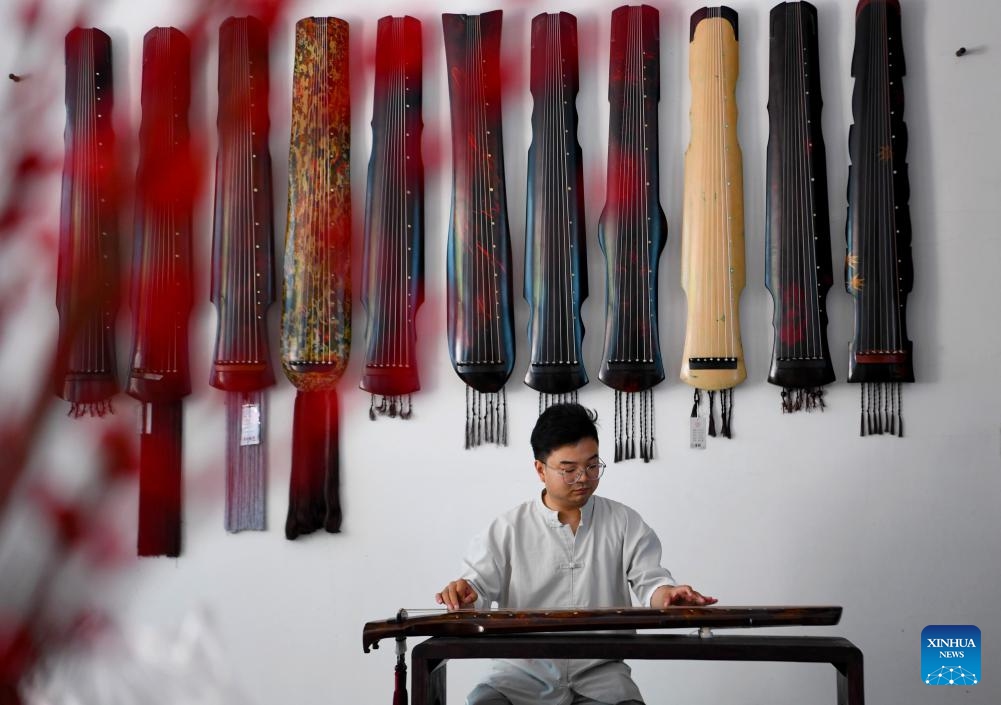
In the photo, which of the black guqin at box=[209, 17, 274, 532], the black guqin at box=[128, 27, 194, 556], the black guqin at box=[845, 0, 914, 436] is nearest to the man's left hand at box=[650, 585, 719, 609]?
the black guqin at box=[845, 0, 914, 436]

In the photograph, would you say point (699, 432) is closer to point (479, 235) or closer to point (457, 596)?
point (479, 235)

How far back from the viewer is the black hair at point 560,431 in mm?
2164

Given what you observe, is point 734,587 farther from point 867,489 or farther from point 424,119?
point 424,119

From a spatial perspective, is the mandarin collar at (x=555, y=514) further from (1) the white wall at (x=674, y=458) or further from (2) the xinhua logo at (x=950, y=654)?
(2) the xinhua logo at (x=950, y=654)

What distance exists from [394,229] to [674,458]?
1.03m

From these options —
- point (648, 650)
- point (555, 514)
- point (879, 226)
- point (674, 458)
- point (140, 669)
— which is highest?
point (879, 226)

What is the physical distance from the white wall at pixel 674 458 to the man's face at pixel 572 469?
2.32 feet

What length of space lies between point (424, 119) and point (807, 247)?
1170 millimetres

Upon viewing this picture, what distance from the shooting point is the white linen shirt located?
2162 mm

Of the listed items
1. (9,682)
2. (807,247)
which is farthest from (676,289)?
(9,682)

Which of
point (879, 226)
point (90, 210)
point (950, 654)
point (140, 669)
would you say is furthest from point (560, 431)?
point (90, 210)

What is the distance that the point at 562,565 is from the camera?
2201 mm

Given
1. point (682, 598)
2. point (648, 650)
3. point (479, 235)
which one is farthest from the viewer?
point (479, 235)

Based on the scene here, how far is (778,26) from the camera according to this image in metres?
2.88
